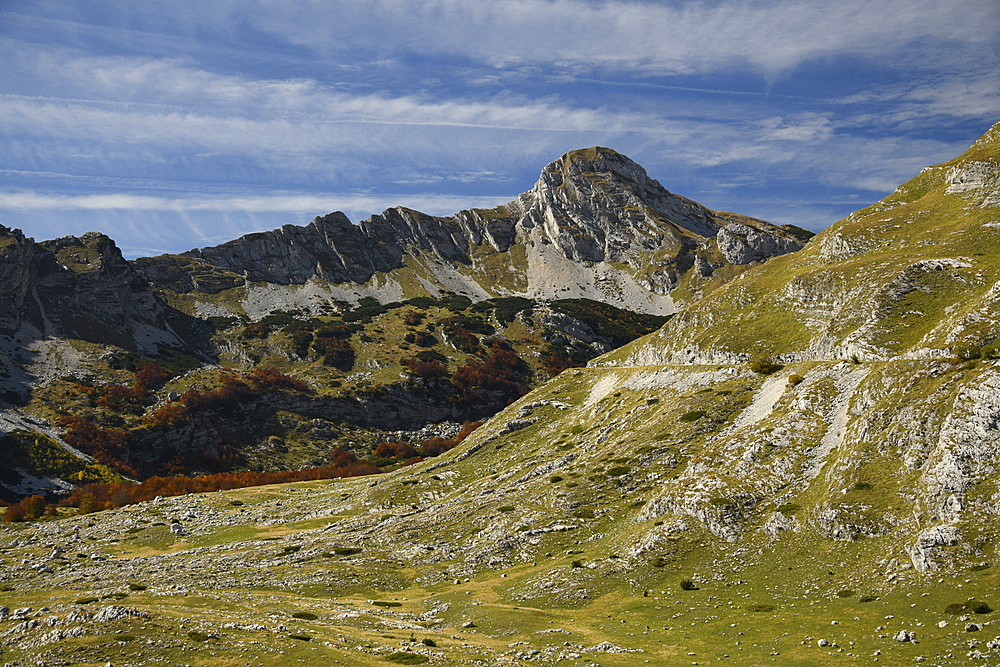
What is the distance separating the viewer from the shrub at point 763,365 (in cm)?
8356

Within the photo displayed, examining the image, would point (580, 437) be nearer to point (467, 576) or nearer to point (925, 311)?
point (467, 576)

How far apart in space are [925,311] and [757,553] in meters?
44.7

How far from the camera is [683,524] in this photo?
57531mm

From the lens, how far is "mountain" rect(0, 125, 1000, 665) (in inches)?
1543

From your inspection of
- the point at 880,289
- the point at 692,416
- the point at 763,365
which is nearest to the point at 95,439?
the point at 692,416

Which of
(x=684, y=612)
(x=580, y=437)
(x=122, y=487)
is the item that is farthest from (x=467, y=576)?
(x=122, y=487)

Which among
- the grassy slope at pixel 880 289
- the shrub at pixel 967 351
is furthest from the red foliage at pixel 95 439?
the shrub at pixel 967 351

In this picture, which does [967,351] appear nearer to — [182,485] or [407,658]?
[407,658]

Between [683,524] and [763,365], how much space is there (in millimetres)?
35730

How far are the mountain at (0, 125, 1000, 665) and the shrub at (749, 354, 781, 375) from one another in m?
0.53

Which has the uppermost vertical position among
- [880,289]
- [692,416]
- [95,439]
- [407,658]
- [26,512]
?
[880,289]

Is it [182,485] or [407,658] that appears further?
[182,485]

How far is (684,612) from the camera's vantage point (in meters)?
45.6

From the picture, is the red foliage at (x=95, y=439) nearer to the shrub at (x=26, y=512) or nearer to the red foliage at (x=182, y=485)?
the red foliage at (x=182, y=485)
